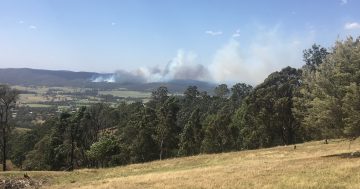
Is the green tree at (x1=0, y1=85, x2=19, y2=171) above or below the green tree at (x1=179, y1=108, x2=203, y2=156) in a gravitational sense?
above

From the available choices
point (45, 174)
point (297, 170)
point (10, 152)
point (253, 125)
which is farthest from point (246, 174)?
point (10, 152)

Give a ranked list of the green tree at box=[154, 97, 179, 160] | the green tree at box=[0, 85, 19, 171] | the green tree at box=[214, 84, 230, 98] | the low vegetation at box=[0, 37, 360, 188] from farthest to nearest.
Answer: the green tree at box=[214, 84, 230, 98] → the green tree at box=[154, 97, 179, 160] → the green tree at box=[0, 85, 19, 171] → the low vegetation at box=[0, 37, 360, 188]

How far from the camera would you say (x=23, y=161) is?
124 meters

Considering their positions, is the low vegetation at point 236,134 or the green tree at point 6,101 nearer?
the low vegetation at point 236,134

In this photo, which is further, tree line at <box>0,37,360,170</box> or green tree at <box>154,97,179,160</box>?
green tree at <box>154,97,179,160</box>

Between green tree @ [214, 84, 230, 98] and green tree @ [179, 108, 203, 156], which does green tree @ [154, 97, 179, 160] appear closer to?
green tree @ [179, 108, 203, 156]

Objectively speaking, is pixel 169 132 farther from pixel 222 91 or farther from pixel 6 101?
pixel 222 91

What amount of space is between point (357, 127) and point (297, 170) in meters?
6.79

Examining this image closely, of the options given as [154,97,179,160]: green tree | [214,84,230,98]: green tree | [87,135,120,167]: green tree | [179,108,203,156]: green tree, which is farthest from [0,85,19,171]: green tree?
[214,84,230,98]: green tree

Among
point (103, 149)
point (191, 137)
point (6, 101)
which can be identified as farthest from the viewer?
point (191, 137)

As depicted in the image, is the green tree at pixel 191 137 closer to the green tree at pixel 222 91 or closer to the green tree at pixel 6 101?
the green tree at pixel 6 101

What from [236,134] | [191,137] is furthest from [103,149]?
[236,134]

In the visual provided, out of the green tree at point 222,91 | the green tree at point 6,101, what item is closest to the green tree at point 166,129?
the green tree at point 6,101

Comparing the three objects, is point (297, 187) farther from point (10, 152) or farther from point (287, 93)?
point (10, 152)
